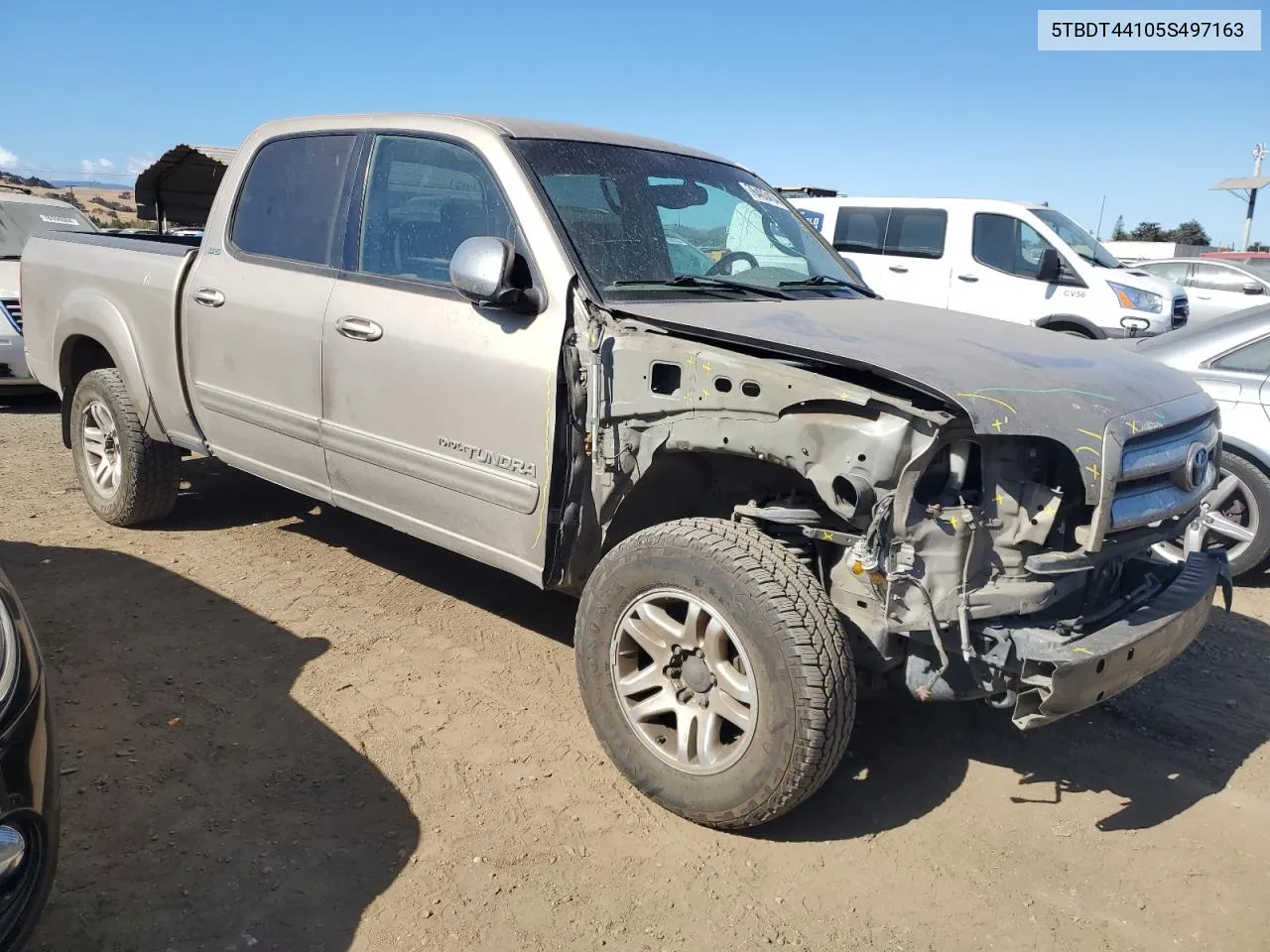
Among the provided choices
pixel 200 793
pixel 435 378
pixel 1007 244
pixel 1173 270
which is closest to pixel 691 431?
pixel 435 378

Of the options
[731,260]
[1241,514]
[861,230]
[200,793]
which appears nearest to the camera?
[200,793]

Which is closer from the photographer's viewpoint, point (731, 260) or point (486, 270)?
point (486, 270)

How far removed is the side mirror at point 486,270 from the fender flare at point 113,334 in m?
2.47

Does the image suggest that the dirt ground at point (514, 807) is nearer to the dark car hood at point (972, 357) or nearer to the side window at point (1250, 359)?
the dark car hood at point (972, 357)

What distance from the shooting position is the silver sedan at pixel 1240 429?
16.8 feet

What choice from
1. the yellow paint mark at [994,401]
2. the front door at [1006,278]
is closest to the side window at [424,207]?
the yellow paint mark at [994,401]

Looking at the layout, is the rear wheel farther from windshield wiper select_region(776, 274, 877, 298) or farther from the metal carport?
the metal carport

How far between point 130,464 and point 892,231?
8.54 metres

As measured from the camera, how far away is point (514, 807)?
3.10 metres

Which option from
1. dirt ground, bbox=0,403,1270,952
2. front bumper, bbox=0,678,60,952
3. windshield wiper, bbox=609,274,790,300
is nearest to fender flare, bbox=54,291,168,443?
dirt ground, bbox=0,403,1270,952

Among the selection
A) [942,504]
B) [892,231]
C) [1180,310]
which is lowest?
[942,504]

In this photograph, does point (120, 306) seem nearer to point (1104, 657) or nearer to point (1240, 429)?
point (1104, 657)

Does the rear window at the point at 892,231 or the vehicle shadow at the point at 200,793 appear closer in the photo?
the vehicle shadow at the point at 200,793

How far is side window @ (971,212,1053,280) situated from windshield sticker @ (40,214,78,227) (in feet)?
30.6
